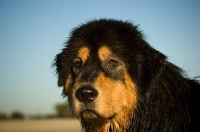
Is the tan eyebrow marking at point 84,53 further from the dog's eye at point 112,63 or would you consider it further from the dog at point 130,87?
the dog's eye at point 112,63

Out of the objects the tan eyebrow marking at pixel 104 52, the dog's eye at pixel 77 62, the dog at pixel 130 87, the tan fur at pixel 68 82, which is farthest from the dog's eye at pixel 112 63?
the tan fur at pixel 68 82

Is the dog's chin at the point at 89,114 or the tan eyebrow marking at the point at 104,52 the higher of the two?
the tan eyebrow marking at the point at 104,52

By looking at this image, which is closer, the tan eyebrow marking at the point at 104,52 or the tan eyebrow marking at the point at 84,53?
the tan eyebrow marking at the point at 104,52

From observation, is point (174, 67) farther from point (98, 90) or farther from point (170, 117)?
point (98, 90)

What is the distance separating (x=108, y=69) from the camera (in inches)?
198

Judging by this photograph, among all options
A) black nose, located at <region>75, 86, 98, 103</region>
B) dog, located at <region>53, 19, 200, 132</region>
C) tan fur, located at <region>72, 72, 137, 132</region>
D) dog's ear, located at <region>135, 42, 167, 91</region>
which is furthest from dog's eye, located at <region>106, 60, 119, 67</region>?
black nose, located at <region>75, 86, 98, 103</region>

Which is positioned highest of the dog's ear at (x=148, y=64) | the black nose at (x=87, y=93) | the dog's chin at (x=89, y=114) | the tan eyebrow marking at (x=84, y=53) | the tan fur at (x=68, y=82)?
the tan eyebrow marking at (x=84, y=53)

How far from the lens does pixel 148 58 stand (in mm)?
4996

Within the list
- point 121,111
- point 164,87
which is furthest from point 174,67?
point 121,111

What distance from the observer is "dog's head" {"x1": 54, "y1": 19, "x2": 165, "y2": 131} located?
183 inches

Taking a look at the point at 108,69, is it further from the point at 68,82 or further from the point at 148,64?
the point at 68,82

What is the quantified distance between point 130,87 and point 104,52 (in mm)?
694

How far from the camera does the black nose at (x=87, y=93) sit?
177 inches

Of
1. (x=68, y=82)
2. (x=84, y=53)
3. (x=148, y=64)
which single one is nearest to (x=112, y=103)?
(x=148, y=64)
